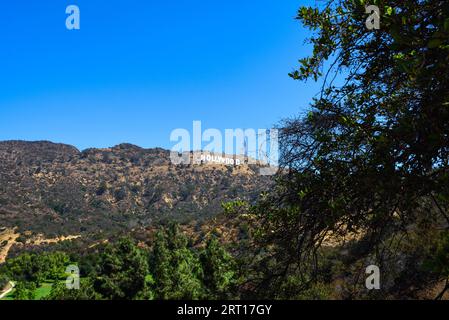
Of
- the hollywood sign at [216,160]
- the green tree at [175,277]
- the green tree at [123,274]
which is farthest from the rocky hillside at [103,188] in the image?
the green tree at [123,274]

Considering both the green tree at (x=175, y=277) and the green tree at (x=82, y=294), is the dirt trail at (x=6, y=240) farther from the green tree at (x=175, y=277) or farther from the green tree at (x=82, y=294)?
the green tree at (x=175, y=277)

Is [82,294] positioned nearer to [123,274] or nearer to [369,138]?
[123,274]

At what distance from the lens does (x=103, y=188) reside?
128750 mm

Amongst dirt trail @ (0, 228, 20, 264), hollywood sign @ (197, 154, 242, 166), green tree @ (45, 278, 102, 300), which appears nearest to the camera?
green tree @ (45, 278, 102, 300)

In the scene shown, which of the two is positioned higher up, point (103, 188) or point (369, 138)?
point (103, 188)

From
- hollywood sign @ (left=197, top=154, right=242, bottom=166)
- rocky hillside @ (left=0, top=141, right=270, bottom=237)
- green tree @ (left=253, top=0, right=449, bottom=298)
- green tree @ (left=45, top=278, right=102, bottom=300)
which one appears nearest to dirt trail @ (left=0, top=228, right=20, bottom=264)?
rocky hillside @ (left=0, top=141, right=270, bottom=237)

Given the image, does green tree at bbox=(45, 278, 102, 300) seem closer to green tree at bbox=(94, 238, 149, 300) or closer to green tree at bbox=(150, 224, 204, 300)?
green tree at bbox=(94, 238, 149, 300)

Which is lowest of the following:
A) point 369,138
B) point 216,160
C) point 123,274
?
point 123,274

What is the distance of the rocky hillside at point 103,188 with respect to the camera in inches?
4215

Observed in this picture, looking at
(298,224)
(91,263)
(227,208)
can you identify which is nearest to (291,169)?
(298,224)

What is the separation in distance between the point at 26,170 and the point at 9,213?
35628 mm

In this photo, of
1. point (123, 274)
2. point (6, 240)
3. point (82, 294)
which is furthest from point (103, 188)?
Answer: point (82, 294)

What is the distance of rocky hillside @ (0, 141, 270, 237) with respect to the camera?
107 m
